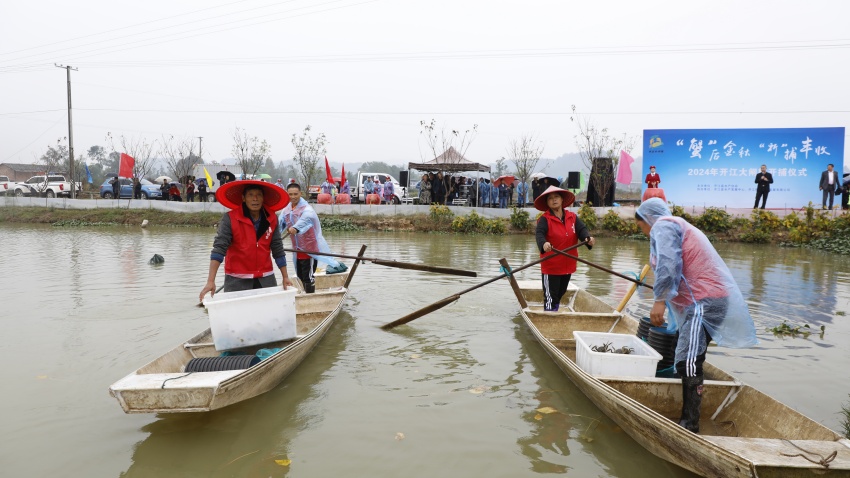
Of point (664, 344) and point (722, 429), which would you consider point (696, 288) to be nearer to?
point (664, 344)

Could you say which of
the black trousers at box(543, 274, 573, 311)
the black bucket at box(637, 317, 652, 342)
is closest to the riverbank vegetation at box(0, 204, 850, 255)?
the black trousers at box(543, 274, 573, 311)

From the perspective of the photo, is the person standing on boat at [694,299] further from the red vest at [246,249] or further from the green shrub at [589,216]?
the green shrub at [589,216]

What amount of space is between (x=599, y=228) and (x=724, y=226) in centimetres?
410

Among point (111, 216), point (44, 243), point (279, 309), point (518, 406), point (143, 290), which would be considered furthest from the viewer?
point (111, 216)

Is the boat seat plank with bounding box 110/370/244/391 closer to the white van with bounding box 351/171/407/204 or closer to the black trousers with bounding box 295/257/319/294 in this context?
the black trousers with bounding box 295/257/319/294

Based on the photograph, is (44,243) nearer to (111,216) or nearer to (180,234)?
(180,234)

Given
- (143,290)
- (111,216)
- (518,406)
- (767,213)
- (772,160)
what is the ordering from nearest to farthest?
(518,406), (143,290), (767,213), (772,160), (111,216)

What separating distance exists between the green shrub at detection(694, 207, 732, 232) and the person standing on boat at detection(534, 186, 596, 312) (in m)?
14.3

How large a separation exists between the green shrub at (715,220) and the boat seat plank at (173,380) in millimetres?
18185

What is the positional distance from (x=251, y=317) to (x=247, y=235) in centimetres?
78

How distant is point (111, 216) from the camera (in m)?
22.9

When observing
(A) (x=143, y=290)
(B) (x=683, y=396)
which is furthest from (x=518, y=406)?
(A) (x=143, y=290)

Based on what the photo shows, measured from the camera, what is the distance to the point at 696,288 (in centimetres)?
355

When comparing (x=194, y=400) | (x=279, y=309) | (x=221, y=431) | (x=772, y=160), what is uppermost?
(x=772, y=160)
